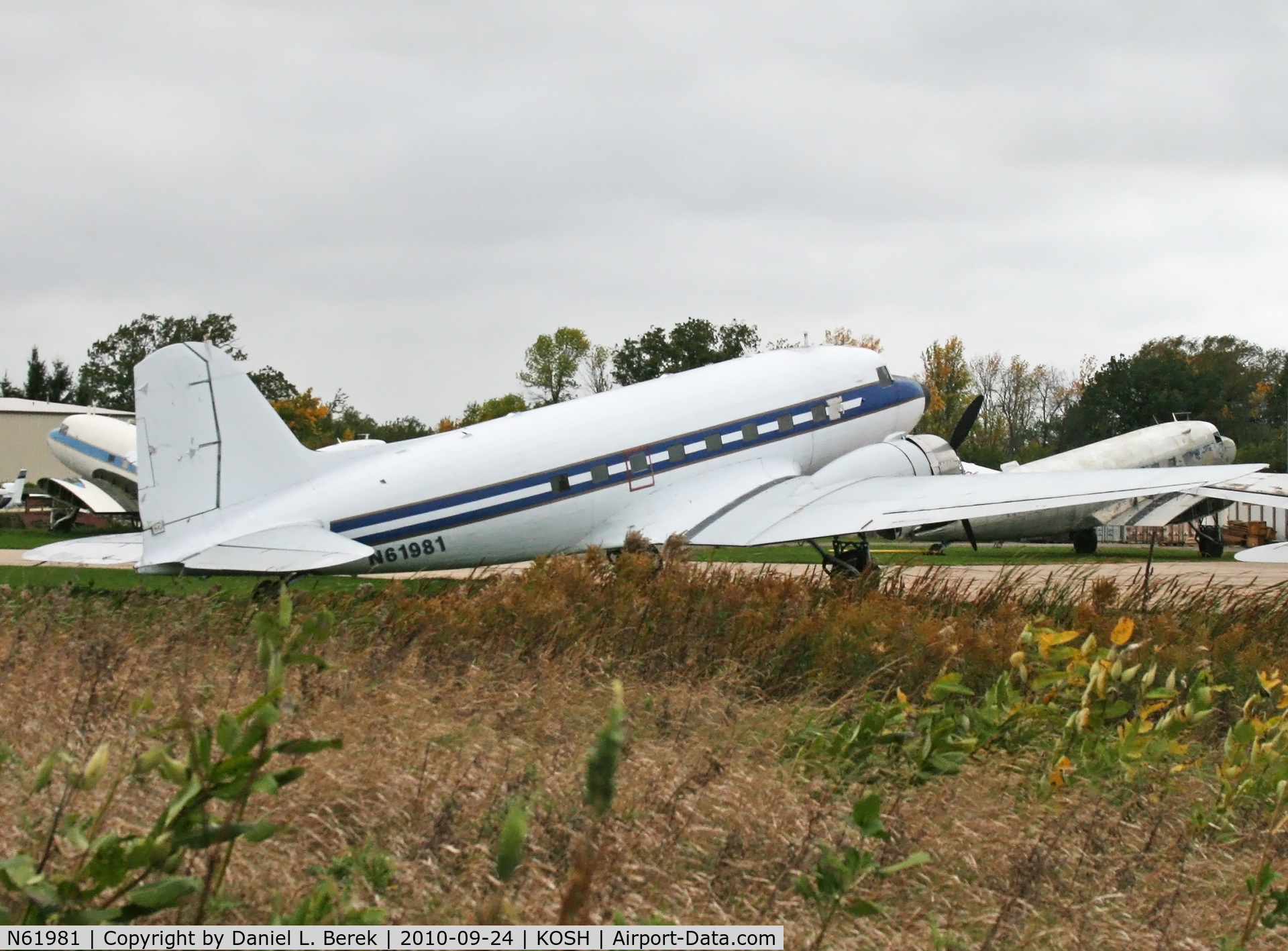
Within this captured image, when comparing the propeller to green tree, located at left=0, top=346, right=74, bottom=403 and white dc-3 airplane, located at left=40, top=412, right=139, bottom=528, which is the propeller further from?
green tree, located at left=0, top=346, right=74, bottom=403

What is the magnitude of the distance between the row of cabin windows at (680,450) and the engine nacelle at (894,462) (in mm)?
A: 911

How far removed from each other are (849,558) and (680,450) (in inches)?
121

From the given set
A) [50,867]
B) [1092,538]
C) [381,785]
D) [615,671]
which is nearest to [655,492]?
[615,671]

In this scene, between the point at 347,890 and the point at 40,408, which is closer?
the point at 347,890

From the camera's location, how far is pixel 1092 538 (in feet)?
113

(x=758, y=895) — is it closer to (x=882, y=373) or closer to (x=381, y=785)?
(x=381, y=785)

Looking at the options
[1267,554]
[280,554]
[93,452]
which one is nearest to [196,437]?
[280,554]

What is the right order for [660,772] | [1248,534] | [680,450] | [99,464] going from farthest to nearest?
[99,464] → [1248,534] → [680,450] → [660,772]

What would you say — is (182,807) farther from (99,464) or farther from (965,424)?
(99,464)

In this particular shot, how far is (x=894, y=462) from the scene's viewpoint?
1933 centimetres

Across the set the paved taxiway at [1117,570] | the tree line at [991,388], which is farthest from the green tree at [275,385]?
the paved taxiway at [1117,570]

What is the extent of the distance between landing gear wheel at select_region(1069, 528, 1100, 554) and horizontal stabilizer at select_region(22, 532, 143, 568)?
84.2 feet

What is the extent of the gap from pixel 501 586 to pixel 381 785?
6.79 metres

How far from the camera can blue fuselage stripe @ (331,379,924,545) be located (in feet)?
53.8
